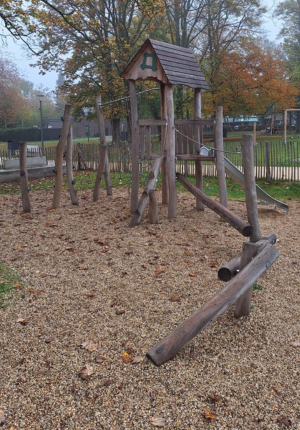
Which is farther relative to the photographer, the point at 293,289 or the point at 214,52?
the point at 214,52

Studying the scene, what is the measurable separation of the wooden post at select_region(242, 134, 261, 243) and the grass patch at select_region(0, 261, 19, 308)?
117 inches

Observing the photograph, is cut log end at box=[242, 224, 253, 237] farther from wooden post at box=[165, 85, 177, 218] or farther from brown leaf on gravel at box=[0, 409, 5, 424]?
brown leaf on gravel at box=[0, 409, 5, 424]

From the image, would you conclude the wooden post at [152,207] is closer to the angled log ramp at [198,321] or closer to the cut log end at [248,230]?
the cut log end at [248,230]

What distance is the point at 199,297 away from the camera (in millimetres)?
4316

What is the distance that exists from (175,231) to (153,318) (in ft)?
9.98

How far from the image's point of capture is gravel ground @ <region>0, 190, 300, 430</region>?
2674 millimetres

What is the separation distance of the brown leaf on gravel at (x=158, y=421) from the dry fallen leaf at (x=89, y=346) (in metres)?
0.94

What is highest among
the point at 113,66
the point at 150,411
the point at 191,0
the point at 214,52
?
the point at 191,0

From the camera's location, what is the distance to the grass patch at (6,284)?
A: 435 centimetres

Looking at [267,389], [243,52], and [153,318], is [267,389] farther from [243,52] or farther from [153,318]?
[243,52]

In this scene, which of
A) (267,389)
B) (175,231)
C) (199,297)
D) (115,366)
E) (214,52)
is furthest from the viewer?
(214,52)

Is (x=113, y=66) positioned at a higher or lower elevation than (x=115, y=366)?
higher

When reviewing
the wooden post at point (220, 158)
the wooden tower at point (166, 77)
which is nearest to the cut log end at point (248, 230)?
the wooden post at point (220, 158)

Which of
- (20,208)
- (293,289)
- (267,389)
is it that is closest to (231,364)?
(267,389)
